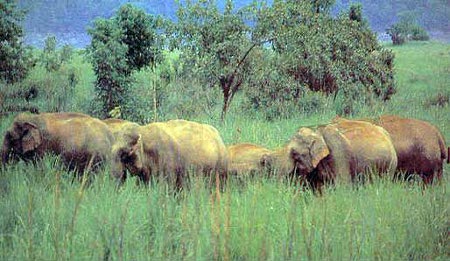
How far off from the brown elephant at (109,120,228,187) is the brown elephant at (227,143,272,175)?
27 centimetres

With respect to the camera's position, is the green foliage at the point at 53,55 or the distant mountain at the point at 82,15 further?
Result: the green foliage at the point at 53,55

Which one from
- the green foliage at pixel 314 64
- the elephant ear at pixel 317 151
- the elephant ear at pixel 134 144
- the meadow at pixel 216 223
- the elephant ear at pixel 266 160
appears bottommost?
the meadow at pixel 216 223

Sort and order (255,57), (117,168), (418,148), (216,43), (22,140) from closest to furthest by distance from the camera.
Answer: (117,168), (22,140), (418,148), (216,43), (255,57)

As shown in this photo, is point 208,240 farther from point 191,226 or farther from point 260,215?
point 260,215

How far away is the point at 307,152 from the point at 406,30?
7542 millimetres

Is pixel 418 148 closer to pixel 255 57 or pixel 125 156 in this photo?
pixel 125 156

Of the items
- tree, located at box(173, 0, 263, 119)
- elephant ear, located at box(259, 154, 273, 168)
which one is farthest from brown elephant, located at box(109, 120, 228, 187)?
tree, located at box(173, 0, 263, 119)

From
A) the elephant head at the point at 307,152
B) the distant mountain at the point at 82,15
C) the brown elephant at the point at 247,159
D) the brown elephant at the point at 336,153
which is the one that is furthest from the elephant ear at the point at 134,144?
the distant mountain at the point at 82,15

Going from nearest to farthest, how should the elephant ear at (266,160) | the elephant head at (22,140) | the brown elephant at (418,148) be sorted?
1. the elephant ear at (266,160)
2. the elephant head at (22,140)
3. the brown elephant at (418,148)

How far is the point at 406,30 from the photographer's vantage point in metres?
13.4

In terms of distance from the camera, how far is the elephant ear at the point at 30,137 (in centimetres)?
729

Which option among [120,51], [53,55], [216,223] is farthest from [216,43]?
[216,223]

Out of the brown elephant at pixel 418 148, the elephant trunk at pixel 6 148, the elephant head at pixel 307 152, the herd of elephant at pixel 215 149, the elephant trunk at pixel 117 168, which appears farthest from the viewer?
the brown elephant at pixel 418 148

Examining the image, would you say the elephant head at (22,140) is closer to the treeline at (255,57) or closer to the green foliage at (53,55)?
the treeline at (255,57)
